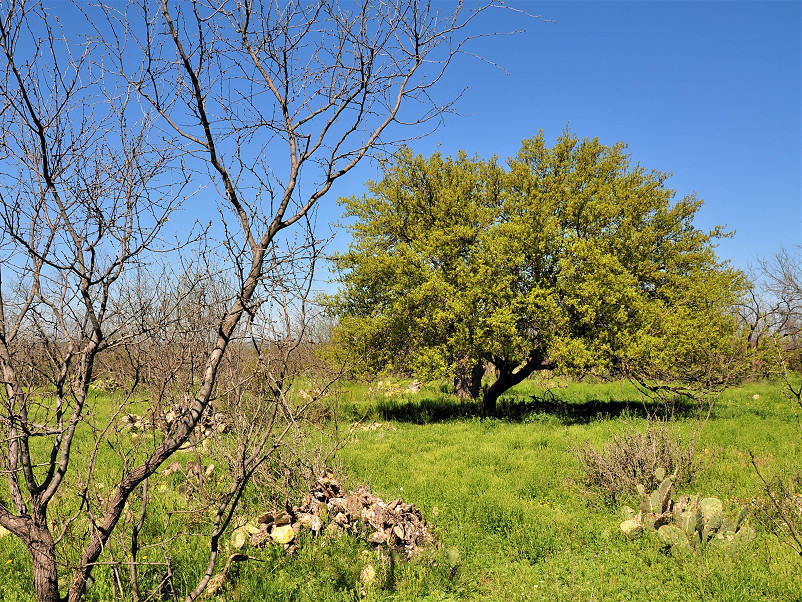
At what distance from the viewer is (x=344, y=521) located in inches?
206

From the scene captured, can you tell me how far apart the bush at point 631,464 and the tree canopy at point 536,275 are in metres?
4.26

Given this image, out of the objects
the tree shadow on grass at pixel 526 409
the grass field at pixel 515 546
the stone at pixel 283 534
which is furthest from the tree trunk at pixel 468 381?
the stone at pixel 283 534

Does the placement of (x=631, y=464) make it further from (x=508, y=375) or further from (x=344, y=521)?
(x=508, y=375)

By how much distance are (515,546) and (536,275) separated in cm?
832

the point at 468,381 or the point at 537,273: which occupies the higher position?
the point at 537,273

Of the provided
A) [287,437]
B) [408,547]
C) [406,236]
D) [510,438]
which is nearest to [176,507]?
[287,437]

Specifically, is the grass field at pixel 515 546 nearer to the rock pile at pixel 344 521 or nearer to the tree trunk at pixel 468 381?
the rock pile at pixel 344 521

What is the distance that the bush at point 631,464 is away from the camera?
6.45 m

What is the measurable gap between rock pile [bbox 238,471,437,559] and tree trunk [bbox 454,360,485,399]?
939cm

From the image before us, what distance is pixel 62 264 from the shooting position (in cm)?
287

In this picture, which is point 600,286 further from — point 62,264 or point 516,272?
point 62,264

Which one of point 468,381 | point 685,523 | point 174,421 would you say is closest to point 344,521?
point 174,421

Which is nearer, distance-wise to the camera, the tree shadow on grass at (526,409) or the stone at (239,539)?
the stone at (239,539)

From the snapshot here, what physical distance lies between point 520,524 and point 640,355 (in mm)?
7125
